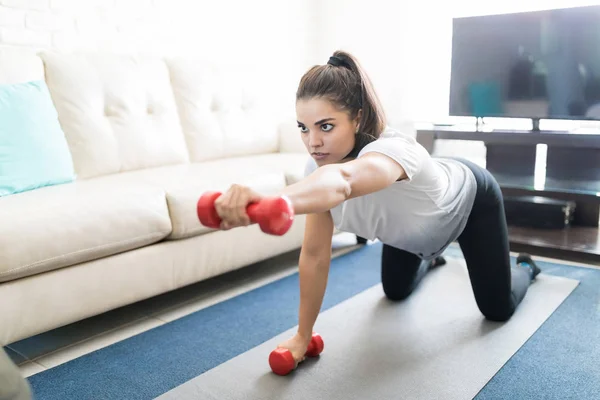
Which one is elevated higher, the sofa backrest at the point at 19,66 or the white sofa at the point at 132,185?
the sofa backrest at the point at 19,66

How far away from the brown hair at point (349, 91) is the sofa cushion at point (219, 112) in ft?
5.02

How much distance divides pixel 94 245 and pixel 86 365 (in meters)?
0.37

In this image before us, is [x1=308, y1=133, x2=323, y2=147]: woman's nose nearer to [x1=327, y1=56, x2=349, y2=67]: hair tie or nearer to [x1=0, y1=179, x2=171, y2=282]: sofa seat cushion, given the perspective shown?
[x1=327, y1=56, x2=349, y2=67]: hair tie

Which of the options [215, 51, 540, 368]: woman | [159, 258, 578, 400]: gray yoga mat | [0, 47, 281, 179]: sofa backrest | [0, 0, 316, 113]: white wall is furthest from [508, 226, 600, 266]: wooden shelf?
[0, 0, 316, 113]: white wall

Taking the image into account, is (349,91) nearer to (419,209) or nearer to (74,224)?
(419,209)

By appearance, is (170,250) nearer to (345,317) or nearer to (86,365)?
(86,365)

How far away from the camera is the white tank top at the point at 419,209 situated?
5.12 feet

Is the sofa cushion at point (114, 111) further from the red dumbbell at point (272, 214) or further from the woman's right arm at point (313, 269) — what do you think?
the red dumbbell at point (272, 214)

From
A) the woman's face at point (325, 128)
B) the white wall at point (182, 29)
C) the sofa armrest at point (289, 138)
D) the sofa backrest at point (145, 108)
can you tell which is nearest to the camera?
the woman's face at point (325, 128)

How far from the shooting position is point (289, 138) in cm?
322

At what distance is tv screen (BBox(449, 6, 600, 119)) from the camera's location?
9.30 ft

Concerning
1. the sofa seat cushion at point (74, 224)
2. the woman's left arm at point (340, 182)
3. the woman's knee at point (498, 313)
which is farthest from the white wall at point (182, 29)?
the woman's knee at point (498, 313)

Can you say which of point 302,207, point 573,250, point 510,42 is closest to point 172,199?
point 302,207

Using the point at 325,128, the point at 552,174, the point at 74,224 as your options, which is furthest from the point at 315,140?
the point at 552,174
